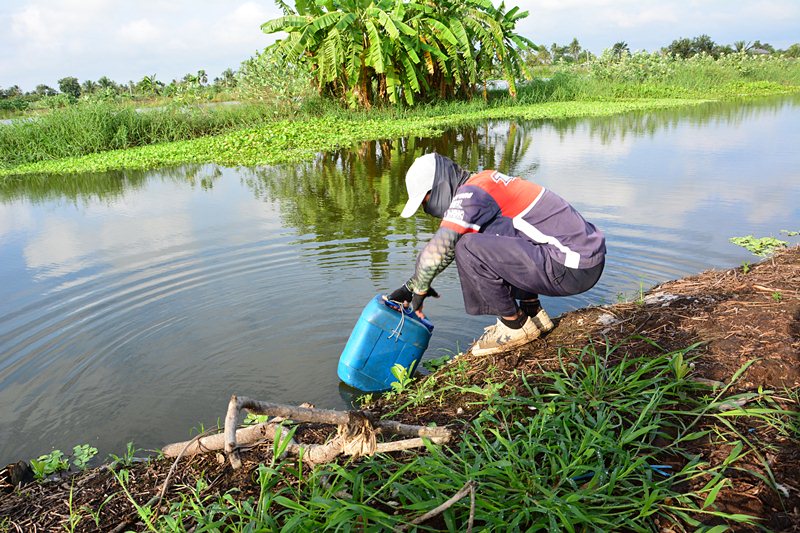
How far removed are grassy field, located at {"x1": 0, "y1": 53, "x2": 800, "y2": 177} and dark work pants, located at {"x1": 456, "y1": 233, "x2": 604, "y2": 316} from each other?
9211 millimetres

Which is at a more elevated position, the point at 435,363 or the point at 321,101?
the point at 321,101

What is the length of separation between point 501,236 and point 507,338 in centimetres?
61

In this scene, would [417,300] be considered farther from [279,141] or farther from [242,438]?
[279,141]

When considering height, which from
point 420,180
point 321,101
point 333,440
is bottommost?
point 333,440

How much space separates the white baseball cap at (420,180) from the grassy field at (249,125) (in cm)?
900

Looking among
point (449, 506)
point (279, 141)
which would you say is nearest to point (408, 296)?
point (449, 506)

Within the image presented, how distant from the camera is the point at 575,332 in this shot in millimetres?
2998

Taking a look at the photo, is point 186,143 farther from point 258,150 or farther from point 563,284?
point 563,284

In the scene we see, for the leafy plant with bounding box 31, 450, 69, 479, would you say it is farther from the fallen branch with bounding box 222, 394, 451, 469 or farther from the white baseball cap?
the white baseball cap

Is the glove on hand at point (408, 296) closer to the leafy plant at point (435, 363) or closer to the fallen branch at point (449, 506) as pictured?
the leafy plant at point (435, 363)

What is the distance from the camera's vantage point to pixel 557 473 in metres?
1.76

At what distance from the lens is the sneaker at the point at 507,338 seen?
300cm

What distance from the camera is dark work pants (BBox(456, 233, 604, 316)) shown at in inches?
110

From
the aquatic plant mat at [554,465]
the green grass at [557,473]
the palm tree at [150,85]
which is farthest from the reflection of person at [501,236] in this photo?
the palm tree at [150,85]
